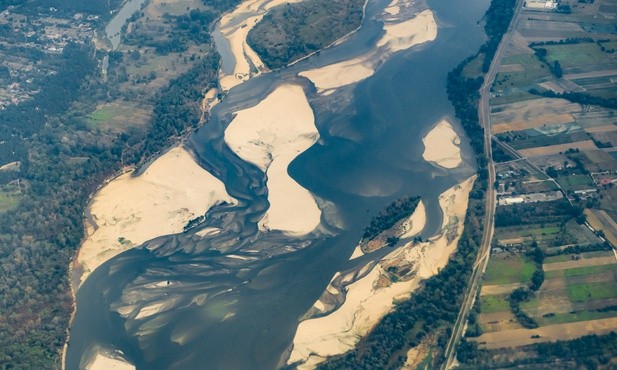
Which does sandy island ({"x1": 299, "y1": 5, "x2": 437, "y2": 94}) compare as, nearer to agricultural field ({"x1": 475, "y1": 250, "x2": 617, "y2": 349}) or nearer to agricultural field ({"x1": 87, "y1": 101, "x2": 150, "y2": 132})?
agricultural field ({"x1": 87, "y1": 101, "x2": 150, "y2": 132})

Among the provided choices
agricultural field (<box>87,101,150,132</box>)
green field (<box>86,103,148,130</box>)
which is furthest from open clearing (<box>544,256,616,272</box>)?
green field (<box>86,103,148,130</box>)

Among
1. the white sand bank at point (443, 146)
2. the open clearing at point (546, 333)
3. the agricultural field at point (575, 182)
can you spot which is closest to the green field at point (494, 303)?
the open clearing at point (546, 333)

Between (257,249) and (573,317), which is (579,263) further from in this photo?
(257,249)

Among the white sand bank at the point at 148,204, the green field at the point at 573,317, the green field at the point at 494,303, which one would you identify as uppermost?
the white sand bank at the point at 148,204

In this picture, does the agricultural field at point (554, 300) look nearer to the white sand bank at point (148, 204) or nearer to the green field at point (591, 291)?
the green field at point (591, 291)

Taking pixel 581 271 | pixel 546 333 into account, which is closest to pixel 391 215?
pixel 581 271

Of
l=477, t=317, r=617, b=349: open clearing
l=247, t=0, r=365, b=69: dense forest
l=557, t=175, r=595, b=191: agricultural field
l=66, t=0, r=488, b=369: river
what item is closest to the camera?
l=477, t=317, r=617, b=349: open clearing

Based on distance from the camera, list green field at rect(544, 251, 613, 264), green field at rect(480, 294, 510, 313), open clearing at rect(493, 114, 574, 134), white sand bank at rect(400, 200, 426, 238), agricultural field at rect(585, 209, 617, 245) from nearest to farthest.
A: green field at rect(480, 294, 510, 313) < green field at rect(544, 251, 613, 264) < agricultural field at rect(585, 209, 617, 245) < white sand bank at rect(400, 200, 426, 238) < open clearing at rect(493, 114, 574, 134)
